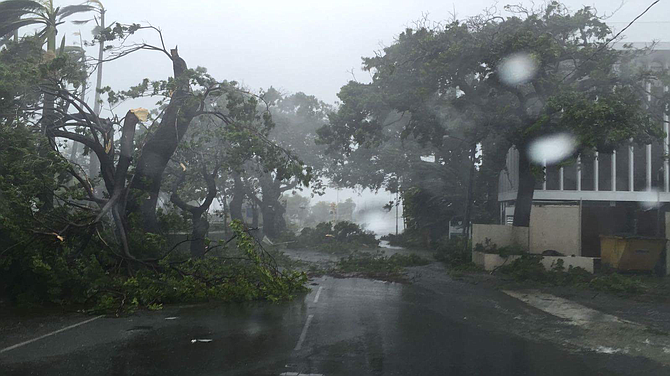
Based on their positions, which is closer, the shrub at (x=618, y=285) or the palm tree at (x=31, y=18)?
the shrub at (x=618, y=285)

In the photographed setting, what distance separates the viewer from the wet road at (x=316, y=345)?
7.61 metres

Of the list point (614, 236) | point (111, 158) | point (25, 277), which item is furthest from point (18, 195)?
point (614, 236)

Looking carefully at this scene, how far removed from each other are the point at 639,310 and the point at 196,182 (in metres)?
22.2

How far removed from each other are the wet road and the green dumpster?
7493 millimetres

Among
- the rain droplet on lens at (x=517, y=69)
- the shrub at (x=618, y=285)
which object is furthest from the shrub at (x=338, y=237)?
the shrub at (x=618, y=285)

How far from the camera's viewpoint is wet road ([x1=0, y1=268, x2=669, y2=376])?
7613 mm

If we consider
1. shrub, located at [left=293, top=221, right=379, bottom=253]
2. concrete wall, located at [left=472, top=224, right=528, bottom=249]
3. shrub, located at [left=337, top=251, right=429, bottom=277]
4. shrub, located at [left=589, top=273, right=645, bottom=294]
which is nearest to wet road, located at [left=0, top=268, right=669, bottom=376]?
shrub, located at [left=589, top=273, right=645, bottom=294]

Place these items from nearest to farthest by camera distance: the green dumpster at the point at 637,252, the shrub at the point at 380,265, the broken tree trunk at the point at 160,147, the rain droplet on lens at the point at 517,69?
the broken tree trunk at the point at 160,147 → the green dumpster at the point at 637,252 → the rain droplet on lens at the point at 517,69 → the shrub at the point at 380,265

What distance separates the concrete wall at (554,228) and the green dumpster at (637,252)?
222cm

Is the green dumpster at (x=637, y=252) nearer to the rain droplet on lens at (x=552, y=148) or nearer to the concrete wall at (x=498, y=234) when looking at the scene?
the rain droplet on lens at (x=552, y=148)

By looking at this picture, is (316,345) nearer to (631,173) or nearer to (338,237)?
(631,173)

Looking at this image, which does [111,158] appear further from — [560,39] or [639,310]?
[560,39]

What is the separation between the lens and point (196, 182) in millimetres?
30438

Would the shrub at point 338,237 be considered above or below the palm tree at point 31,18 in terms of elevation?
below
